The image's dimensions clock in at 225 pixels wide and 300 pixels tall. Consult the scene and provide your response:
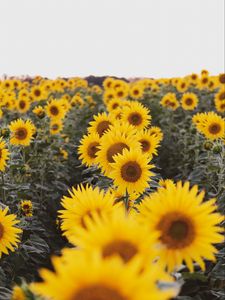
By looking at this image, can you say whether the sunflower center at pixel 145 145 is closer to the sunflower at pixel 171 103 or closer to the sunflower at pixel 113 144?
the sunflower at pixel 113 144

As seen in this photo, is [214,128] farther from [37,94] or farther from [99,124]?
[37,94]

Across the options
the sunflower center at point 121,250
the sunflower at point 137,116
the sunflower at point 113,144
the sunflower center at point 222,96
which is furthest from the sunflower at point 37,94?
the sunflower center at point 121,250

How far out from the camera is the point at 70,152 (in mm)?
8758

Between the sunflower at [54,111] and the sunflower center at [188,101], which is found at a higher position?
the sunflower center at [188,101]

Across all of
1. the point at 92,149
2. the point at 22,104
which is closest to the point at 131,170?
the point at 92,149

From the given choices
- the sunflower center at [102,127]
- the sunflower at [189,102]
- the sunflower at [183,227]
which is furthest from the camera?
the sunflower at [189,102]

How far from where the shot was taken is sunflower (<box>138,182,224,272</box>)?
1.77 meters

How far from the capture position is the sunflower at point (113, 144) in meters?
3.87

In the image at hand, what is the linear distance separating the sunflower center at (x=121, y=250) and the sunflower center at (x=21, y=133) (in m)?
4.55

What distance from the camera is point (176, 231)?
179 centimetres

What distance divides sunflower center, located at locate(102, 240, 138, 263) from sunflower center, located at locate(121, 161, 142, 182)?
6.37 feet

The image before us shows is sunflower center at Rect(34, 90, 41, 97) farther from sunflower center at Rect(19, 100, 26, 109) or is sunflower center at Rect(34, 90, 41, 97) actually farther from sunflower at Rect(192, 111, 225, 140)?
sunflower at Rect(192, 111, 225, 140)

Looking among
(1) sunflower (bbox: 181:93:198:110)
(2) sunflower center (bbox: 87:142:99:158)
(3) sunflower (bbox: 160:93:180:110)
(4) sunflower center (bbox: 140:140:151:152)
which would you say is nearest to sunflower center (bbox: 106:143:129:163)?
(2) sunflower center (bbox: 87:142:99:158)

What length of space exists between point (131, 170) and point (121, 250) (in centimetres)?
197
